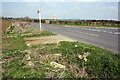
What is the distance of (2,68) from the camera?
18.2 feet

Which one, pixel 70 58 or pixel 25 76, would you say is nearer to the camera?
pixel 25 76

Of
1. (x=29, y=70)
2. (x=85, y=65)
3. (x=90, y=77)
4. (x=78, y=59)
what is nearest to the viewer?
(x=90, y=77)

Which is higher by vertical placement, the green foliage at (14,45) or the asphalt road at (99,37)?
the asphalt road at (99,37)

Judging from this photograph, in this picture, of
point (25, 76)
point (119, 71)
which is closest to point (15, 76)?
point (25, 76)

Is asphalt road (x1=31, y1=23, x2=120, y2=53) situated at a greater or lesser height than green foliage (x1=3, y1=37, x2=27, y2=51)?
greater

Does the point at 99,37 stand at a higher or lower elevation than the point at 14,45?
higher

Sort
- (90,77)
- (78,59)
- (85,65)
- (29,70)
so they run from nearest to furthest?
(90,77) → (29,70) → (85,65) → (78,59)

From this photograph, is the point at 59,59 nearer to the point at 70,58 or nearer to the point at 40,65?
the point at 70,58

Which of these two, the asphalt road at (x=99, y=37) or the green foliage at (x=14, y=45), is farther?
the asphalt road at (x=99, y=37)

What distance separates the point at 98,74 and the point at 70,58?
1.79 metres

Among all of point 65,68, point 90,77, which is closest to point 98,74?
point 90,77

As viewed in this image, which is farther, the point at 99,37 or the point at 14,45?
the point at 99,37

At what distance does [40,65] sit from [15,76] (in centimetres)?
120

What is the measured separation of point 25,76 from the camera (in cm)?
468
